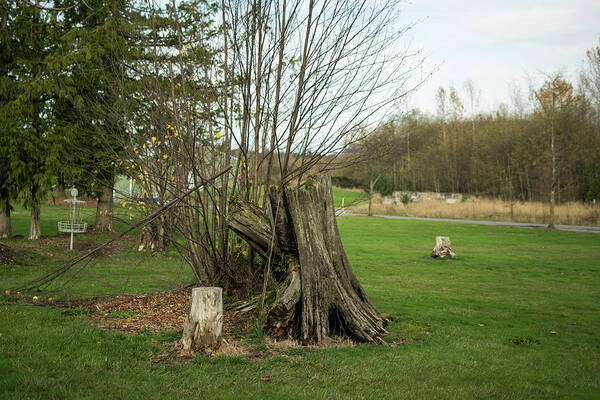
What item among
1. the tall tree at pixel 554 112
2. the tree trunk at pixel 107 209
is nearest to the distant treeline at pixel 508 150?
the tall tree at pixel 554 112

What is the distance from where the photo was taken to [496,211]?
33.9 meters

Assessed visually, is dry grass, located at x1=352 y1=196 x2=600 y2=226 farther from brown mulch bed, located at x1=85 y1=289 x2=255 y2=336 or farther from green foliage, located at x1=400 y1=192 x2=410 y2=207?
brown mulch bed, located at x1=85 y1=289 x2=255 y2=336

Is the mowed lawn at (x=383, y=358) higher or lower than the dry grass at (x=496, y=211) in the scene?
lower

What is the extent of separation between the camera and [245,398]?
12.4 ft

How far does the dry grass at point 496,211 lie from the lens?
28259 mm

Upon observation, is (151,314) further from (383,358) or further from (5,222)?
(5,222)

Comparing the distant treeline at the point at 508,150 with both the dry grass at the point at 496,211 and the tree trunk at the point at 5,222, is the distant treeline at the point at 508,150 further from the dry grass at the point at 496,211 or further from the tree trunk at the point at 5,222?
the tree trunk at the point at 5,222

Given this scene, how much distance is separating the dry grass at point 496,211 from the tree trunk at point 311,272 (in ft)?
86.4

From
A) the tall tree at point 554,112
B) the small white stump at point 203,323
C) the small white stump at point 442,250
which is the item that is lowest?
the small white stump at point 442,250

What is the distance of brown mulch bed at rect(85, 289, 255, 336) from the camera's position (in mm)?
5715

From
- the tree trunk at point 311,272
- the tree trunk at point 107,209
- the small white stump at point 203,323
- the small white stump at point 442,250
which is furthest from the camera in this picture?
the tree trunk at point 107,209

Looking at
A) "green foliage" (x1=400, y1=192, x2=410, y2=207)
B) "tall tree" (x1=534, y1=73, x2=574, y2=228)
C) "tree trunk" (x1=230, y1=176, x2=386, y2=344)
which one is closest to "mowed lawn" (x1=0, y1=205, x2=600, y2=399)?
"tree trunk" (x1=230, y1=176, x2=386, y2=344)

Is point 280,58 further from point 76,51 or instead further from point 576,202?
point 576,202

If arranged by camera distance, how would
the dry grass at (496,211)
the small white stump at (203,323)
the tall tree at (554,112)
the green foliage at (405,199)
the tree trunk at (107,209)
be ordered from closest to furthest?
1. the small white stump at (203,323)
2. the tree trunk at (107,209)
3. the tall tree at (554,112)
4. the dry grass at (496,211)
5. the green foliage at (405,199)
